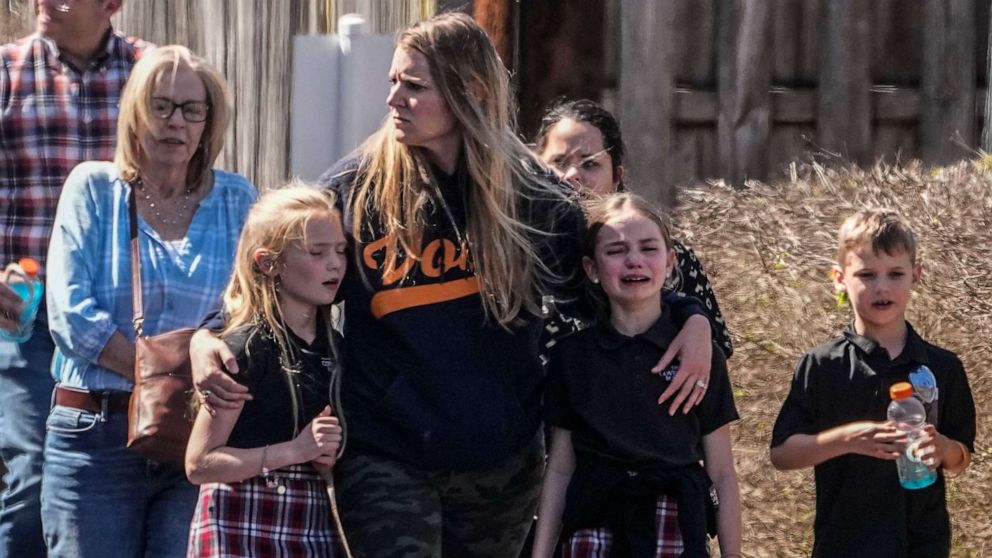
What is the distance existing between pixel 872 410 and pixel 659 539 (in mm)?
734

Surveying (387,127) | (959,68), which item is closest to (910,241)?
(387,127)

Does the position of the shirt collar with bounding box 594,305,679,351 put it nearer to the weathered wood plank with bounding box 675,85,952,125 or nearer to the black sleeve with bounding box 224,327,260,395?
the black sleeve with bounding box 224,327,260,395

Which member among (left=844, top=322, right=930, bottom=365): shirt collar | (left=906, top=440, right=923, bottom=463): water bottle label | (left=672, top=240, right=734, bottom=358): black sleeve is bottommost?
(left=906, top=440, right=923, bottom=463): water bottle label

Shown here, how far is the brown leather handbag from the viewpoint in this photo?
4.34 meters

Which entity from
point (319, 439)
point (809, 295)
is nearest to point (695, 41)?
point (809, 295)

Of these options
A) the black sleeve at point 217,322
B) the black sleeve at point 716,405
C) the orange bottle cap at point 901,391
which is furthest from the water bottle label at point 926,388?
the black sleeve at point 217,322

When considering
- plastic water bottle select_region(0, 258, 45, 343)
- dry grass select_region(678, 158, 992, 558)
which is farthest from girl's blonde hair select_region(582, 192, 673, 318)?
plastic water bottle select_region(0, 258, 45, 343)

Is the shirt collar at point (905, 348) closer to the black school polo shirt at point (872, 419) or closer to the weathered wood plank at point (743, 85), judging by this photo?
the black school polo shirt at point (872, 419)

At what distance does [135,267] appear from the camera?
4.54 metres

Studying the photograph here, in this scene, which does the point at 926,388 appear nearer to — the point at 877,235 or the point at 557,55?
the point at 877,235

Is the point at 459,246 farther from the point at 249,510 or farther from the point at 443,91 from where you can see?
the point at 249,510

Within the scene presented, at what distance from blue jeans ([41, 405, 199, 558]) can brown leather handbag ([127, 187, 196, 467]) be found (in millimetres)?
176

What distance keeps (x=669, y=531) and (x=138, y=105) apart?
1.79 m

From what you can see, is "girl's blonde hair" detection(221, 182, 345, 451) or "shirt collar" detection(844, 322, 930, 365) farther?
"shirt collar" detection(844, 322, 930, 365)
